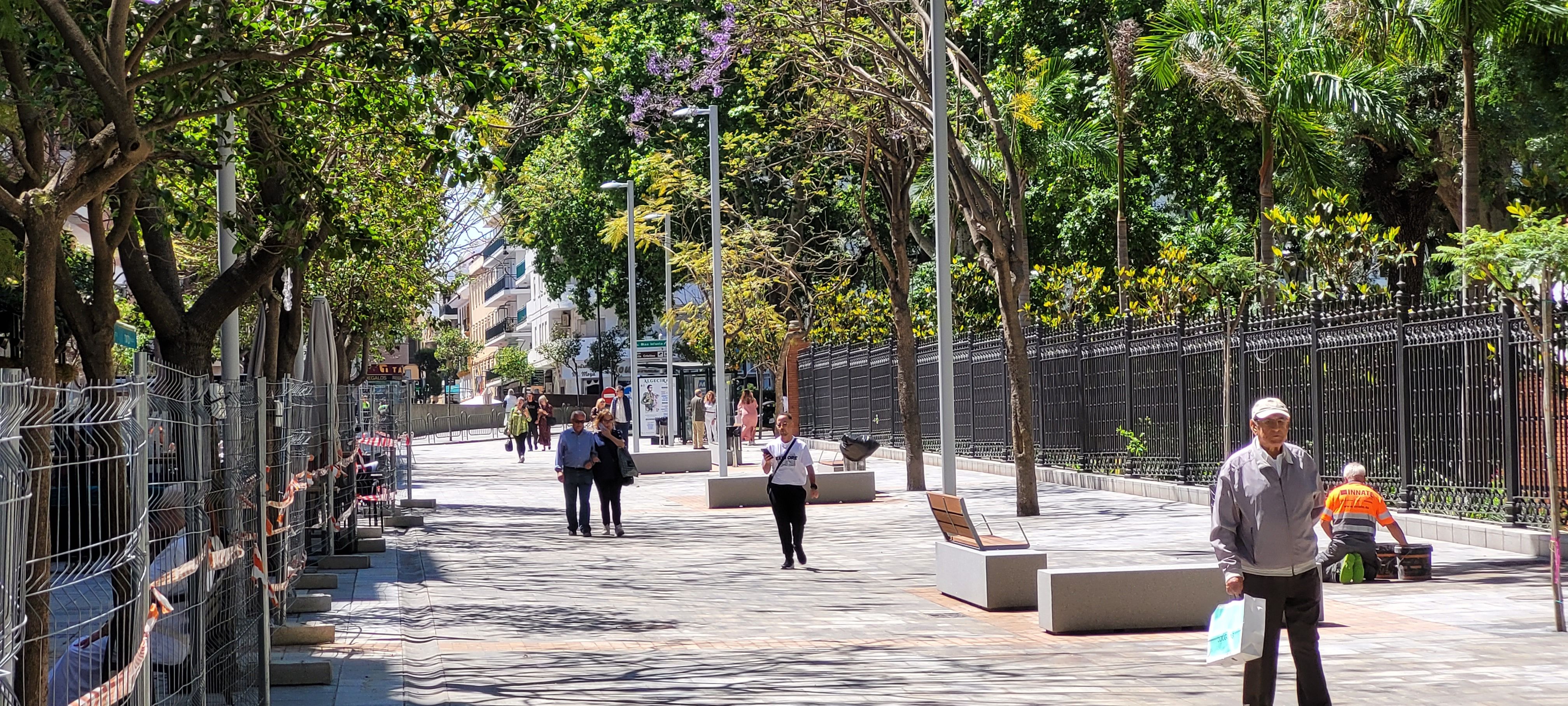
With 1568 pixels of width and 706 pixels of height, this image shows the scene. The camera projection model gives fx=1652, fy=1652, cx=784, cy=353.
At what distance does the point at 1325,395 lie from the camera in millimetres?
18469

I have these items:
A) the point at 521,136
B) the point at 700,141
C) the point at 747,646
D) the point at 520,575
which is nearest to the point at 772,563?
the point at 520,575

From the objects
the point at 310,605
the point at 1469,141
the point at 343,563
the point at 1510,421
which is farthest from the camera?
the point at 1469,141

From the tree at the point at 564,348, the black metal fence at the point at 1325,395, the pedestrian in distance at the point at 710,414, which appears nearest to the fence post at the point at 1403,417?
the black metal fence at the point at 1325,395

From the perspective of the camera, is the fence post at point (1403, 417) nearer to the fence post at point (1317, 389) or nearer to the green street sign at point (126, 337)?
the fence post at point (1317, 389)

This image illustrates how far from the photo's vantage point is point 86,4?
1164 centimetres

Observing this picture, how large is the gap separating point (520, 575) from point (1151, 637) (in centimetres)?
657

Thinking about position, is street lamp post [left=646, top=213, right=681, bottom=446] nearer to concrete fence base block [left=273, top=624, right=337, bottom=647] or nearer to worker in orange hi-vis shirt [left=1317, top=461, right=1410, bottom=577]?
worker in orange hi-vis shirt [left=1317, top=461, right=1410, bottom=577]

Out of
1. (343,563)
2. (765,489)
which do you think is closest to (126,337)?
(765,489)

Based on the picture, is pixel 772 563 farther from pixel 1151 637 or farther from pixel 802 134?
pixel 802 134

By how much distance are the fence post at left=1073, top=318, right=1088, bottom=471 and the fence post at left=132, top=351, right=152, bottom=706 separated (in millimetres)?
21048

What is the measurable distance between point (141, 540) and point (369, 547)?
1161 centimetres

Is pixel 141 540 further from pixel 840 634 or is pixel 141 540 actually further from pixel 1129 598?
pixel 1129 598

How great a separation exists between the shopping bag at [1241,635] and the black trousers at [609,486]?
12.4 metres

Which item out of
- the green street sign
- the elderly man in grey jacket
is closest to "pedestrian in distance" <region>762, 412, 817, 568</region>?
the elderly man in grey jacket
